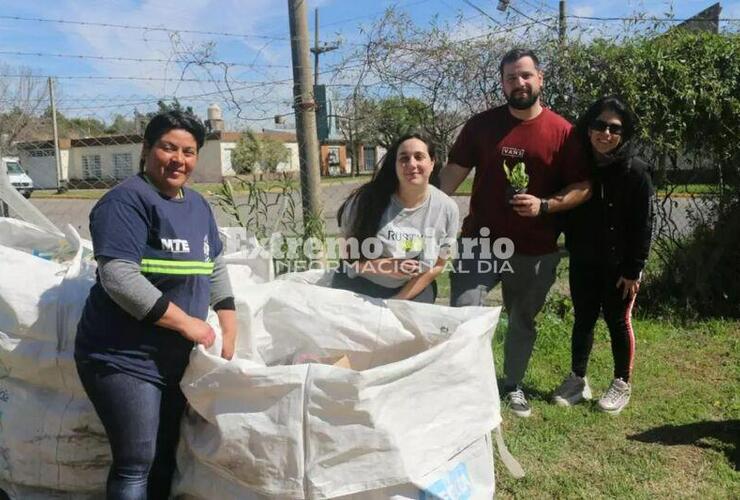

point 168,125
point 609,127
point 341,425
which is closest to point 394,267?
point 341,425

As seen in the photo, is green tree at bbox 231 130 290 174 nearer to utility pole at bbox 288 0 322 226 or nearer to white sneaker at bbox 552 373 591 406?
utility pole at bbox 288 0 322 226

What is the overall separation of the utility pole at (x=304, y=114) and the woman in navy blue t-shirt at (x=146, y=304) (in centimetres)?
201

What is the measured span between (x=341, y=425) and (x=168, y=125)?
43.2 inches

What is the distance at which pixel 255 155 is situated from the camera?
184 inches

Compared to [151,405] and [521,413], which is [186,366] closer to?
[151,405]

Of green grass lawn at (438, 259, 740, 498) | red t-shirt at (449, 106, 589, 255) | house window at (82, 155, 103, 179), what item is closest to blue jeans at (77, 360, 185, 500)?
green grass lawn at (438, 259, 740, 498)

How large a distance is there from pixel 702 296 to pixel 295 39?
369cm

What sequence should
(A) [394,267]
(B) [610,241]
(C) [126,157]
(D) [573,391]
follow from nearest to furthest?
(A) [394,267] → (B) [610,241] → (D) [573,391] → (C) [126,157]

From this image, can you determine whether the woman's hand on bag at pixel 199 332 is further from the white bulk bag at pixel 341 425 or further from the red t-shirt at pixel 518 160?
the red t-shirt at pixel 518 160

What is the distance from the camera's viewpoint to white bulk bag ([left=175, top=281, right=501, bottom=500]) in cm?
187

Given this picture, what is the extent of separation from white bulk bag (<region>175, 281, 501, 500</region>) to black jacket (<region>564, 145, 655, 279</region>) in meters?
1.19

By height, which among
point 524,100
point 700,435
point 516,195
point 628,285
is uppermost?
point 524,100

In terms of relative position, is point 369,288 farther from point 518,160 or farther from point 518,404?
point 518,404

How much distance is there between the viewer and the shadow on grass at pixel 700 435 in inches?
117
